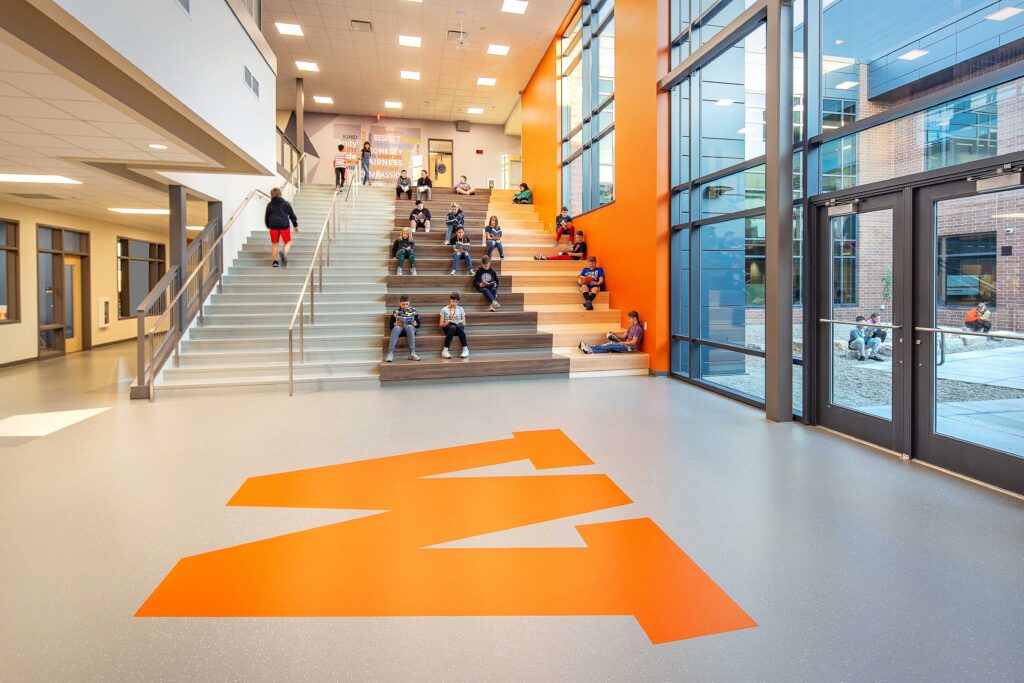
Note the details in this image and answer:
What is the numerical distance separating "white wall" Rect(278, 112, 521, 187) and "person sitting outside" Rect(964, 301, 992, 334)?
17.3m

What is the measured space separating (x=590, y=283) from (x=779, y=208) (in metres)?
4.75

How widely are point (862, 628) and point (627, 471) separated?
203 cm

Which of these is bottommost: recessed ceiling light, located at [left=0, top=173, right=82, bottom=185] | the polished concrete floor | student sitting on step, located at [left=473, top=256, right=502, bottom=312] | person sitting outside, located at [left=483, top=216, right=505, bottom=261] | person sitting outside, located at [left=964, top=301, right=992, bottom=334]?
the polished concrete floor

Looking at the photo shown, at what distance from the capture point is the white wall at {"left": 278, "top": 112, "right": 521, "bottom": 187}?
18.8m

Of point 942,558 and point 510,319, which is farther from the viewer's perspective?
point 510,319

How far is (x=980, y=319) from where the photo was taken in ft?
12.7

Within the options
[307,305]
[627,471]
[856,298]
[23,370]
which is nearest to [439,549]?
[627,471]

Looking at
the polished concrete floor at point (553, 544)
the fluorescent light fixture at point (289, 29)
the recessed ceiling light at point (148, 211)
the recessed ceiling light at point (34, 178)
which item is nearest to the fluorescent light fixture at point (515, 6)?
the fluorescent light fixture at point (289, 29)

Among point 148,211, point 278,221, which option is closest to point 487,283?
point 278,221

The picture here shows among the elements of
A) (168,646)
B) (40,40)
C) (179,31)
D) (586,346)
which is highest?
(179,31)

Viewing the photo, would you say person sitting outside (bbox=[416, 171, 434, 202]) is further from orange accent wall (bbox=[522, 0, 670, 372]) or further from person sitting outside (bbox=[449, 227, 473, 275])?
orange accent wall (bbox=[522, 0, 670, 372])

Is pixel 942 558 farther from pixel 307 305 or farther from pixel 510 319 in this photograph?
A: pixel 307 305

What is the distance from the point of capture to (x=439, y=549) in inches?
114

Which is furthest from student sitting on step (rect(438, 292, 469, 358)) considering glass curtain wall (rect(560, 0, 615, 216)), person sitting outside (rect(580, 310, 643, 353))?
glass curtain wall (rect(560, 0, 615, 216))
